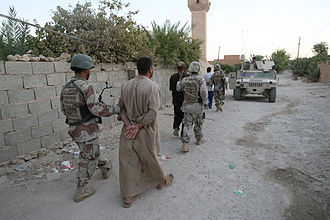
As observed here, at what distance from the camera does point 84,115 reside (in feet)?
7.90

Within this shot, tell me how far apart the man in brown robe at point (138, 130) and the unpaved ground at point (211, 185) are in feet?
0.97

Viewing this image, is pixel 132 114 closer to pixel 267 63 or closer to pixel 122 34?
pixel 122 34

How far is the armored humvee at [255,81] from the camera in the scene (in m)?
9.36

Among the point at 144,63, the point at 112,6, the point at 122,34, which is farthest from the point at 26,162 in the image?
the point at 112,6

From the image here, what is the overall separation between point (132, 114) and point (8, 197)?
1886 millimetres

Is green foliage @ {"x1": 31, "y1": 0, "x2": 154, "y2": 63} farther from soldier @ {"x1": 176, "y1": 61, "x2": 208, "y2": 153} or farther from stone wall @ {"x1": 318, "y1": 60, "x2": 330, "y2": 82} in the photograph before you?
stone wall @ {"x1": 318, "y1": 60, "x2": 330, "y2": 82}

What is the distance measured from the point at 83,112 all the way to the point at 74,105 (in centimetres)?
12

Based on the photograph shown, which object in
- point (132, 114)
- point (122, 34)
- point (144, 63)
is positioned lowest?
point (132, 114)

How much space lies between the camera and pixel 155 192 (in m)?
2.72

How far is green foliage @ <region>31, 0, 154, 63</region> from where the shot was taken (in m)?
5.02

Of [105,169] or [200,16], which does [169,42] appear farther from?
[200,16]

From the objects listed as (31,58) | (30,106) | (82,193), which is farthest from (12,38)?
(82,193)

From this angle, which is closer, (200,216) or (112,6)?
(200,216)

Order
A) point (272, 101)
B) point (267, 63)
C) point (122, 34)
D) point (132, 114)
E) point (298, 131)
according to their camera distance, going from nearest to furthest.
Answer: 1. point (132, 114)
2. point (298, 131)
3. point (122, 34)
4. point (272, 101)
5. point (267, 63)
